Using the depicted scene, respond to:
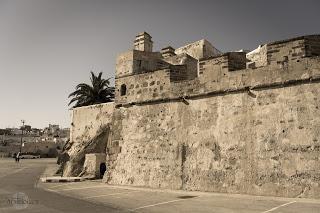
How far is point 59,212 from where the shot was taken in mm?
7137

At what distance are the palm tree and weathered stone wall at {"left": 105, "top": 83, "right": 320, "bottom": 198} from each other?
1685 cm

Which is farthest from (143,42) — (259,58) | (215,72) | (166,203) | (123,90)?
(166,203)

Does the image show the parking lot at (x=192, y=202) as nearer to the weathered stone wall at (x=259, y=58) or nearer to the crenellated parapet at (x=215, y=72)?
the crenellated parapet at (x=215, y=72)

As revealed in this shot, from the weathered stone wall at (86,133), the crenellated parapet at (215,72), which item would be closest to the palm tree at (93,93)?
the weathered stone wall at (86,133)

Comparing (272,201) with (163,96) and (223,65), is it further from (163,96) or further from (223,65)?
(163,96)

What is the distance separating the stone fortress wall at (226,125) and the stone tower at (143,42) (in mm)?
4331

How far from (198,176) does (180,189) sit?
29.1 inches

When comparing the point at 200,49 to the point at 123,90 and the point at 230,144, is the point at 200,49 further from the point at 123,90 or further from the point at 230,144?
the point at 230,144

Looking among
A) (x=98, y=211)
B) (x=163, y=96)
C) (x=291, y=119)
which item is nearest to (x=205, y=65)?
(x=163, y=96)

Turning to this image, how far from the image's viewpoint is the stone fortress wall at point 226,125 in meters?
8.27

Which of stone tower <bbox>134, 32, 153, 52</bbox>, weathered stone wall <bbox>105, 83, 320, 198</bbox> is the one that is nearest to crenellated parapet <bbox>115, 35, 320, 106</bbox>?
weathered stone wall <bbox>105, 83, 320, 198</bbox>

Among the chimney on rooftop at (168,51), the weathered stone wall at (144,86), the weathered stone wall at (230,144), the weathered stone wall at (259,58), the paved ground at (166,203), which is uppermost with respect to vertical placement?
the chimney on rooftop at (168,51)

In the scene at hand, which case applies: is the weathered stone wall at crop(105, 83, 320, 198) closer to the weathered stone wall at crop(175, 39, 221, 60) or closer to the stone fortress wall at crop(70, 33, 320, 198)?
the stone fortress wall at crop(70, 33, 320, 198)

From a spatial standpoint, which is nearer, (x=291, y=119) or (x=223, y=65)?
(x=291, y=119)
